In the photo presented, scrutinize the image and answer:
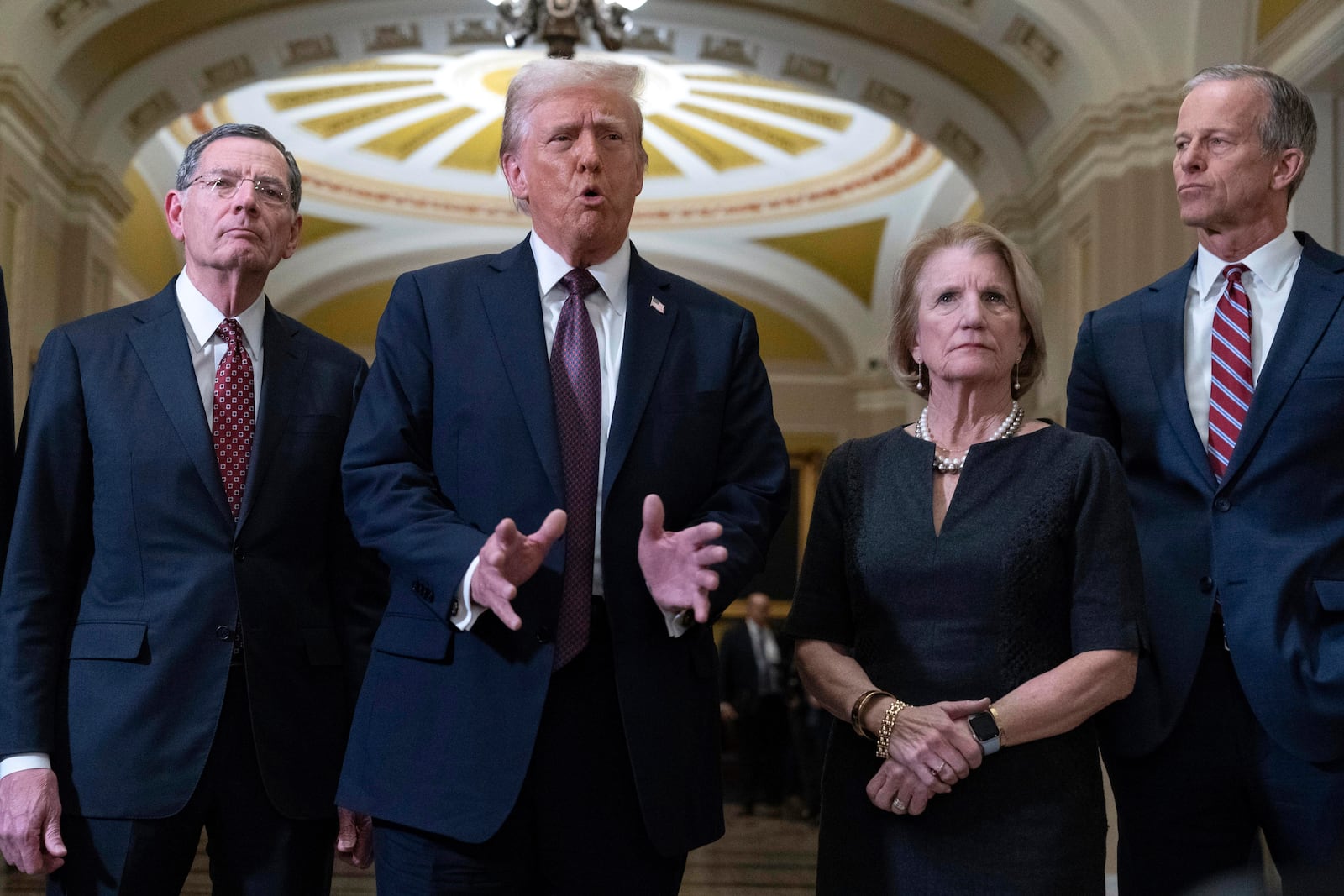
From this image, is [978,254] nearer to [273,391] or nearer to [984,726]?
[984,726]

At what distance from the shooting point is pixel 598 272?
2090 millimetres

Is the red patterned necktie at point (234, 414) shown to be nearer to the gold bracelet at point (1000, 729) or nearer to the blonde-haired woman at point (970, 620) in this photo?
the blonde-haired woman at point (970, 620)

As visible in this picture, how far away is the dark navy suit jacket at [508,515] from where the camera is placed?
1871 mm

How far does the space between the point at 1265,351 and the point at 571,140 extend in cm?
125

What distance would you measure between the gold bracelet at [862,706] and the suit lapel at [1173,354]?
68cm

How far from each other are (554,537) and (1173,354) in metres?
1.25

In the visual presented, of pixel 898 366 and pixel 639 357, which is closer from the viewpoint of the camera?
pixel 639 357

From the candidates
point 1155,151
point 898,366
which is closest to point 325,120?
point 1155,151

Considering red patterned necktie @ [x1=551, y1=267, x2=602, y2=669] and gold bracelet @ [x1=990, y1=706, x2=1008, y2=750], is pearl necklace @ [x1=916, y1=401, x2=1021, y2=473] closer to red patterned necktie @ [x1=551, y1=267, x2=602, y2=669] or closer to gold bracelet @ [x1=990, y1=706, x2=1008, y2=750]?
gold bracelet @ [x1=990, y1=706, x2=1008, y2=750]

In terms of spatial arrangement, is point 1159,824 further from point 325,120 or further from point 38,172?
point 325,120

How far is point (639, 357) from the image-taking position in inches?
79.9

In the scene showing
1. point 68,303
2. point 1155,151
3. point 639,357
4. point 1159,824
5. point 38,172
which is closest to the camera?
point 639,357

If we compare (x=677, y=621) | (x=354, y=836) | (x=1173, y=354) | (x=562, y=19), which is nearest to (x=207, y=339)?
(x=354, y=836)

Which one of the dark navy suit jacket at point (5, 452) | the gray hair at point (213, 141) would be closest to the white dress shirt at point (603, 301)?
the gray hair at point (213, 141)
